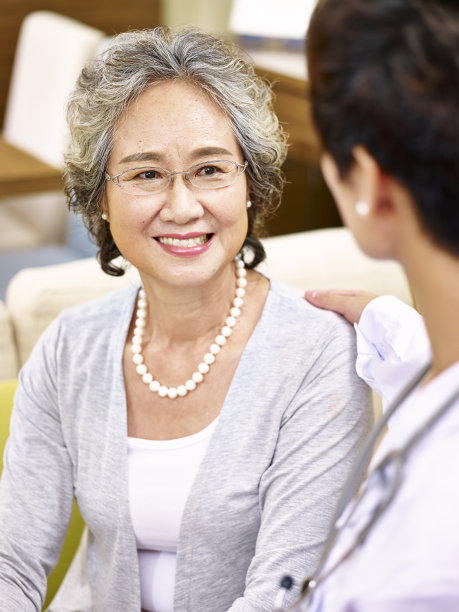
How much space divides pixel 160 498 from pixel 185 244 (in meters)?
0.40

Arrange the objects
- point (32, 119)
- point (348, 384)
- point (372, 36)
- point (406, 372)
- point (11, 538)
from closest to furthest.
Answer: point (372, 36), point (406, 372), point (348, 384), point (11, 538), point (32, 119)

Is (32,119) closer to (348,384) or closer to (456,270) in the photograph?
(348,384)

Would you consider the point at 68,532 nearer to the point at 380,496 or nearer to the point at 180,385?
the point at 180,385

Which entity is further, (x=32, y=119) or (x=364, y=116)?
(x=32, y=119)

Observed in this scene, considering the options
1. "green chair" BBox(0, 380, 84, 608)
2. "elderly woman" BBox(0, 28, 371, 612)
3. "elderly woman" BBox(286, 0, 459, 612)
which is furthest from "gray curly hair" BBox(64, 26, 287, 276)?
"elderly woman" BBox(286, 0, 459, 612)

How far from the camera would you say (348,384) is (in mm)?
1379

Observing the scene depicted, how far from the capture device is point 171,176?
142cm

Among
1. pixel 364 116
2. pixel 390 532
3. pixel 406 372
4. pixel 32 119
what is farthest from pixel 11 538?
pixel 32 119

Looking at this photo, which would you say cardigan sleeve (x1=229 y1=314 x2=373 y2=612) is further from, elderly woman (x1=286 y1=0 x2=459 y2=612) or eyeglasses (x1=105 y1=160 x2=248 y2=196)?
elderly woman (x1=286 y1=0 x2=459 y2=612)

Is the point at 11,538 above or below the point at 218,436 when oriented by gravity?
below

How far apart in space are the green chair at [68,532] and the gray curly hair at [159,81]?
0.40 meters

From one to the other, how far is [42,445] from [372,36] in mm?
1053

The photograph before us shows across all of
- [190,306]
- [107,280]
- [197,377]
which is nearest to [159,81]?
[190,306]

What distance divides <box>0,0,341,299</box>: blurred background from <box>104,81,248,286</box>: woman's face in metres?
1.61
